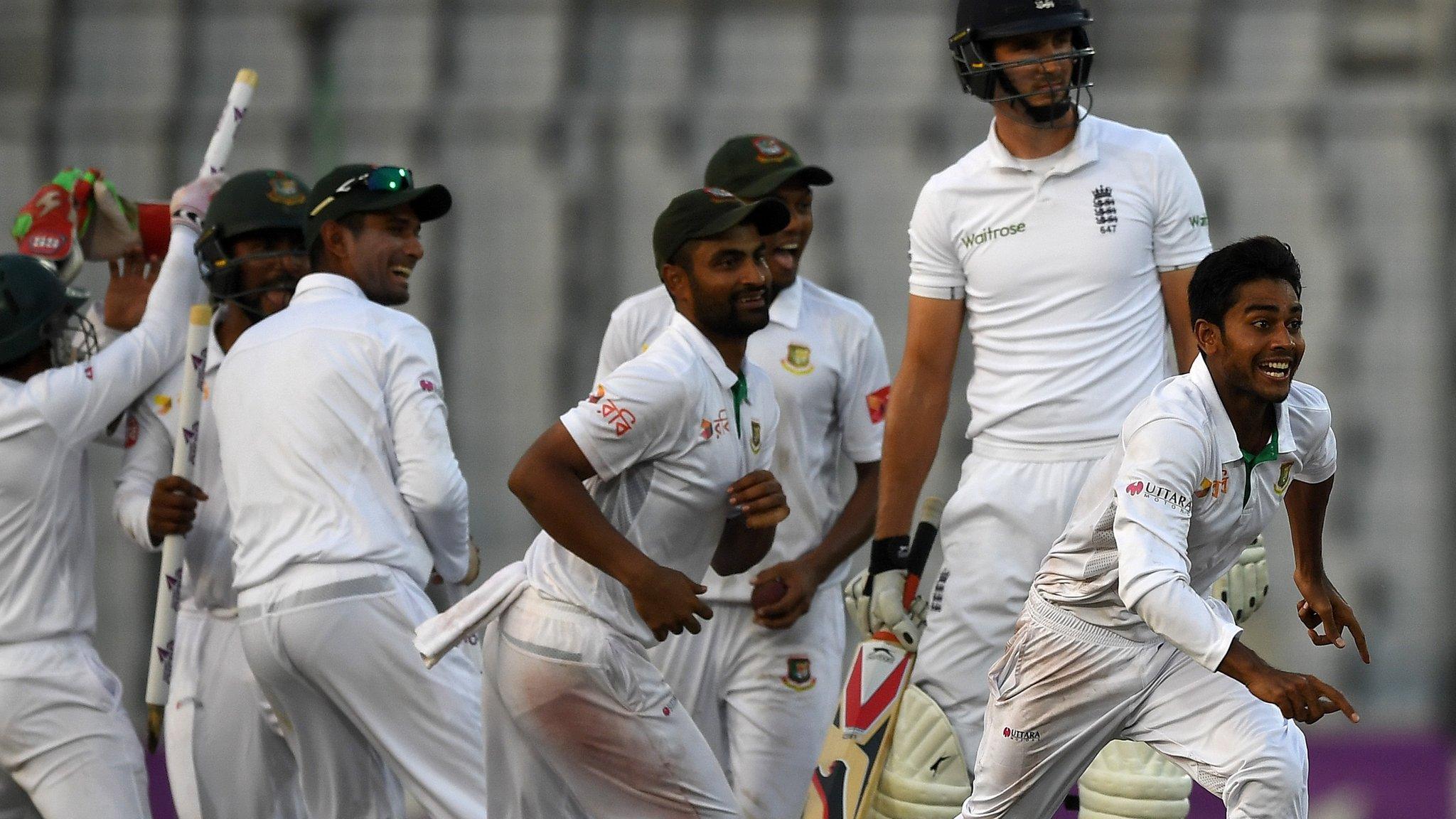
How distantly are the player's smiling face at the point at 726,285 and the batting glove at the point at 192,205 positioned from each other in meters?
1.86

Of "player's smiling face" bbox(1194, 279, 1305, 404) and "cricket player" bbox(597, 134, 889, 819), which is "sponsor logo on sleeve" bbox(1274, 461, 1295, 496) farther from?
"cricket player" bbox(597, 134, 889, 819)

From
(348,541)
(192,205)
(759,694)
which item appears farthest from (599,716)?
(192,205)

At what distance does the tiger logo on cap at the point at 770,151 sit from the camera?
5.12 metres

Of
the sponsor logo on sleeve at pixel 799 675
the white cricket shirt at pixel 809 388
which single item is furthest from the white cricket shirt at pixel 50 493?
the sponsor logo on sleeve at pixel 799 675

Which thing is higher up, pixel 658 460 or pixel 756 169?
pixel 756 169

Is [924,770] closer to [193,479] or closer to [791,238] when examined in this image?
[791,238]

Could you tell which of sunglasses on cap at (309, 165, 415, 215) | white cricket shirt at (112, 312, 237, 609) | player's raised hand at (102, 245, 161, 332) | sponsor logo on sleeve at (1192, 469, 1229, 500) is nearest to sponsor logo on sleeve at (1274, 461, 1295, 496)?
sponsor logo on sleeve at (1192, 469, 1229, 500)

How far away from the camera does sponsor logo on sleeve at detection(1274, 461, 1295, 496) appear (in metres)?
3.75

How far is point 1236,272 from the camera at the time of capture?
3646 mm

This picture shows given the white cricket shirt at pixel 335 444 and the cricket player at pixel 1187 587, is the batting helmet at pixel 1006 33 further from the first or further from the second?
the white cricket shirt at pixel 335 444

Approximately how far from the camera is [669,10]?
420 inches

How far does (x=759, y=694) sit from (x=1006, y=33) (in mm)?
1660

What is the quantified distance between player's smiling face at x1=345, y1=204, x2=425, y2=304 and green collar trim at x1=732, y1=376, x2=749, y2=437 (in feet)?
3.19

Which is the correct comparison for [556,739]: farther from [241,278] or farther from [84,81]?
[84,81]
